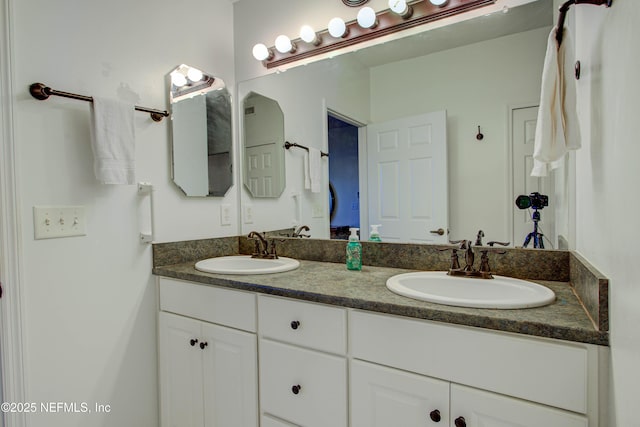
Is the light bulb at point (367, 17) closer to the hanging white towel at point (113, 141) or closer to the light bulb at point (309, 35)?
the light bulb at point (309, 35)

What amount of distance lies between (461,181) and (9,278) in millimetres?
1741

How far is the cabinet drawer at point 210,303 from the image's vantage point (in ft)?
4.17

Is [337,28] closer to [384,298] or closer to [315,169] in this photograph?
[315,169]

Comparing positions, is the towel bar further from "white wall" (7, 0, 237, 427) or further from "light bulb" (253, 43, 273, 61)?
"light bulb" (253, 43, 273, 61)

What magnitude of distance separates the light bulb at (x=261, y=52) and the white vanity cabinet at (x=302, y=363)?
136 cm

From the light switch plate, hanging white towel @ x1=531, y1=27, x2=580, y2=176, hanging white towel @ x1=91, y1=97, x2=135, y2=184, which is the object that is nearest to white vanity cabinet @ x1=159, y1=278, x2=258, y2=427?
the light switch plate

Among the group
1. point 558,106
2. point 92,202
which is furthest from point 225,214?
point 558,106

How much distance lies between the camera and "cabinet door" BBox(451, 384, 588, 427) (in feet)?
2.48

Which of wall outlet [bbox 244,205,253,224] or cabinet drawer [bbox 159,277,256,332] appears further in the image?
wall outlet [bbox 244,205,253,224]

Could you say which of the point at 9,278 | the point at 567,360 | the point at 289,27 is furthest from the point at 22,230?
the point at 567,360

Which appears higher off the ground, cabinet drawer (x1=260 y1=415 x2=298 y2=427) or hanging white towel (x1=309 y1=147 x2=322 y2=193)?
hanging white towel (x1=309 y1=147 x2=322 y2=193)

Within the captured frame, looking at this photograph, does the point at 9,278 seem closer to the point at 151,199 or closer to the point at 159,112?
the point at 151,199

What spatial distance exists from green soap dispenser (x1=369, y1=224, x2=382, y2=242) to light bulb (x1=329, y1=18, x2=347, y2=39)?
0.96m

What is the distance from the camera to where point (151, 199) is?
5.18 feet
